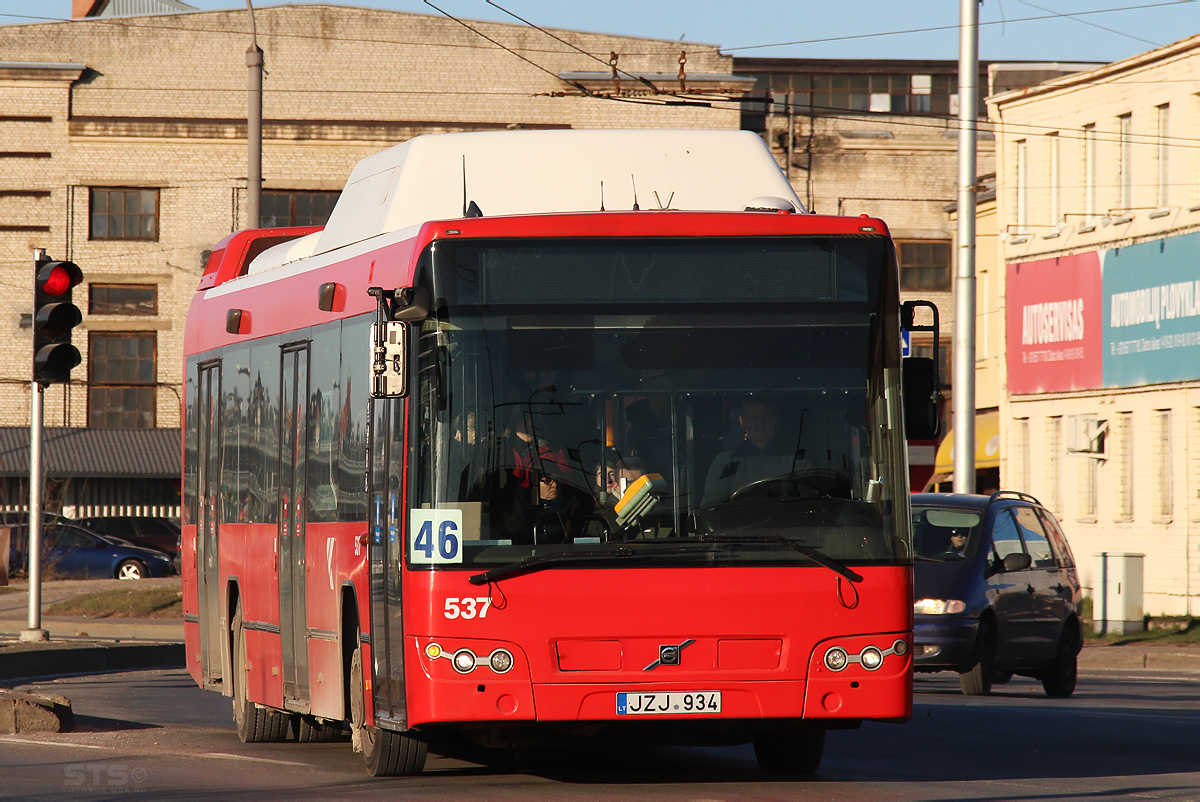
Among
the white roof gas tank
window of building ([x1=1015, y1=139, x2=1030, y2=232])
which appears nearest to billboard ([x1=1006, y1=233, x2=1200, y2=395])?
window of building ([x1=1015, y1=139, x2=1030, y2=232])

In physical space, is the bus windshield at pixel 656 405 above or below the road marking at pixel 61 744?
above

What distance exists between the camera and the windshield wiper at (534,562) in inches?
380

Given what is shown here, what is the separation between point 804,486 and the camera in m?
9.83

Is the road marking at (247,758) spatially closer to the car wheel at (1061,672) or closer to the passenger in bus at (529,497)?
the passenger in bus at (529,497)

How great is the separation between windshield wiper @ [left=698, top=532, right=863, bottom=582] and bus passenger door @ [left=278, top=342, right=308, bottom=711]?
2979mm

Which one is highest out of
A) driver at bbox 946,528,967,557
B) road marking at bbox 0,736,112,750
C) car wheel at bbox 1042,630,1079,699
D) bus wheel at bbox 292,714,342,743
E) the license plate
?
driver at bbox 946,528,967,557

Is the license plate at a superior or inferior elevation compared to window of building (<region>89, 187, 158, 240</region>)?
inferior

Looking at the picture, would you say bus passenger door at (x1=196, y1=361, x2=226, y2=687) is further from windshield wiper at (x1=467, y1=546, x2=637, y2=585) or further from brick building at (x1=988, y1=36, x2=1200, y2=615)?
brick building at (x1=988, y1=36, x2=1200, y2=615)

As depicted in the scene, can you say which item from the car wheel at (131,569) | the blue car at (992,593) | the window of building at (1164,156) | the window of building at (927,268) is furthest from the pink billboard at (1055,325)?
the window of building at (927,268)

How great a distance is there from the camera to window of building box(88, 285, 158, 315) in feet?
189

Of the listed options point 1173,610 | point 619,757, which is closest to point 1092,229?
point 1173,610

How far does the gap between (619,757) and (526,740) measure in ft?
7.40

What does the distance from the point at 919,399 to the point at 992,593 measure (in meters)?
8.62

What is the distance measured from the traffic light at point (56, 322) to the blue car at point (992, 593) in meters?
7.40
